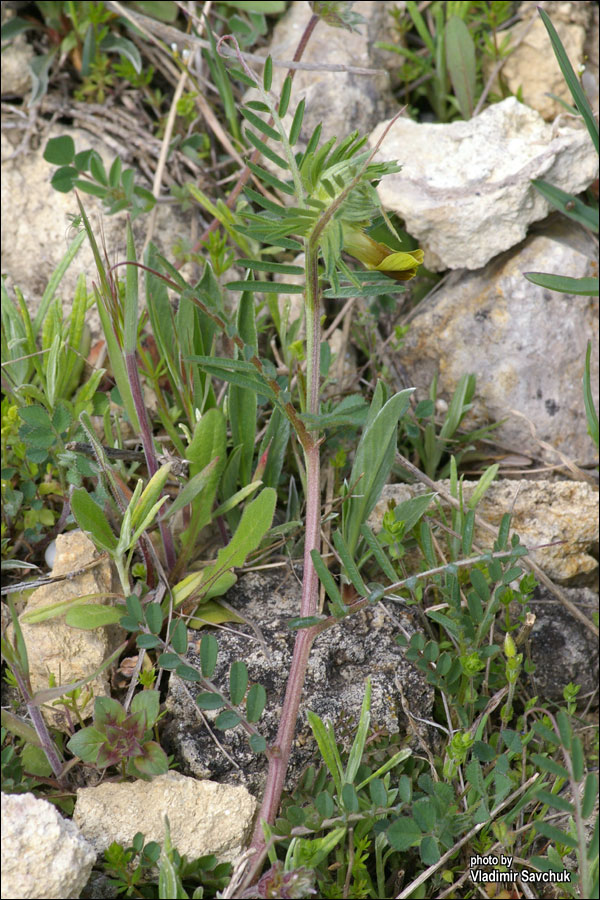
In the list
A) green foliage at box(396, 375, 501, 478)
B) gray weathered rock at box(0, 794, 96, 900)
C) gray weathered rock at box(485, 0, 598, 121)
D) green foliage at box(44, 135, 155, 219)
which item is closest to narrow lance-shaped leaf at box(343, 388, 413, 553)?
green foliage at box(396, 375, 501, 478)

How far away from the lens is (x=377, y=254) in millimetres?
1654

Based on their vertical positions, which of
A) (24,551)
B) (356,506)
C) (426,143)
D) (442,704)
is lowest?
(442,704)

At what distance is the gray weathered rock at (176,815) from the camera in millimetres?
1629

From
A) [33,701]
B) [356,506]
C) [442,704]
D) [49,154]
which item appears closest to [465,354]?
[356,506]

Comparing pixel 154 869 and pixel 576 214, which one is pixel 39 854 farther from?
pixel 576 214

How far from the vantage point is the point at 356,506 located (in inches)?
76.2

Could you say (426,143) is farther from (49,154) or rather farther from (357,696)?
(357,696)

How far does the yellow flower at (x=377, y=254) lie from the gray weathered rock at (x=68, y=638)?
3.15 ft

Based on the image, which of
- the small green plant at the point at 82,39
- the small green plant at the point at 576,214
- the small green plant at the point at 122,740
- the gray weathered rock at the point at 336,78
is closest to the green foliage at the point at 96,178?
the small green plant at the point at 82,39

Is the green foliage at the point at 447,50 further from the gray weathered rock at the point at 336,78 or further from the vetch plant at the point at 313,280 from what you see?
the vetch plant at the point at 313,280

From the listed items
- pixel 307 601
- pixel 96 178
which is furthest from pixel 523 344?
pixel 96 178

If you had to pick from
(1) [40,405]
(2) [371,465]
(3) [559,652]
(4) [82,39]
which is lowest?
(3) [559,652]

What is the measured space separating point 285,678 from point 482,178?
174cm

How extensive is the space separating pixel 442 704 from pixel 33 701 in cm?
97
